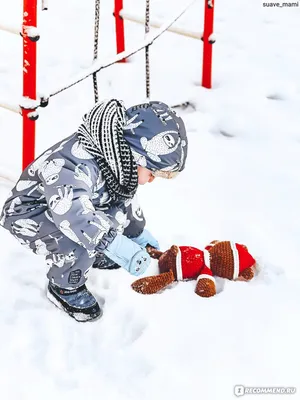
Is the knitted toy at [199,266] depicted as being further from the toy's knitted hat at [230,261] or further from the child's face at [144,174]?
the child's face at [144,174]

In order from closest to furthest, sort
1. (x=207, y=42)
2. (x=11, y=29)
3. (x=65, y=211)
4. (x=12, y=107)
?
(x=65, y=211)
(x=11, y=29)
(x=12, y=107)
(x=207, y=42)

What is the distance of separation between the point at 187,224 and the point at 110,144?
74 centimetres

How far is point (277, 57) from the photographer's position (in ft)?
11.6

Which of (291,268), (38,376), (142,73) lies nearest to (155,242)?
(291,268)

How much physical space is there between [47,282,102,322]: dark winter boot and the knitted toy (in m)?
0.15

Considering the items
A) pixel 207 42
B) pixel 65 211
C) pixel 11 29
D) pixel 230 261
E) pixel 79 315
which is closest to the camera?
pixel 65 211

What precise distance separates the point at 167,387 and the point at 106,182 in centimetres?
56

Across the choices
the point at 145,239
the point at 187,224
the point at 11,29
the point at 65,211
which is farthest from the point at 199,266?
the point at 11,29

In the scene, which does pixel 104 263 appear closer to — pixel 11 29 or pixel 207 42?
pixel 11 29

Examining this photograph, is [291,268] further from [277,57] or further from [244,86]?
[277,57]

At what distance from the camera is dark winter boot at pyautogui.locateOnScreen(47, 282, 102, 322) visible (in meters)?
1.90

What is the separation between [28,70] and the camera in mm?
2104

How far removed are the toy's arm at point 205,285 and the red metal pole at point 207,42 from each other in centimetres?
144

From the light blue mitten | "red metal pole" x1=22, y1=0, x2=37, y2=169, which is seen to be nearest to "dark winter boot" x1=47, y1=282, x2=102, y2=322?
the light blue mitten
